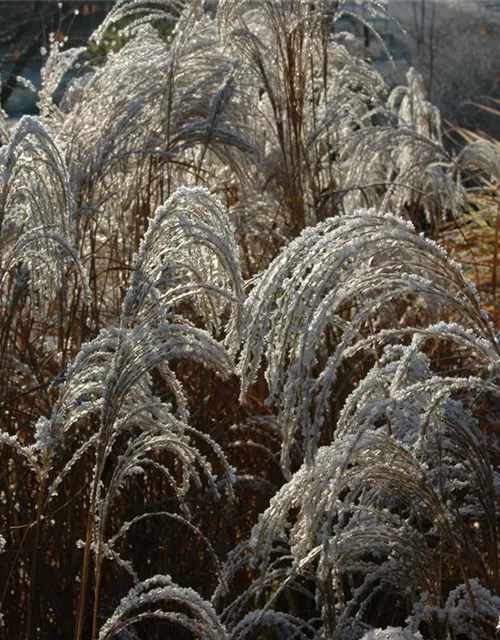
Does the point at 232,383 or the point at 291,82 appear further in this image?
the point at 291,82

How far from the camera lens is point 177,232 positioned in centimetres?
201

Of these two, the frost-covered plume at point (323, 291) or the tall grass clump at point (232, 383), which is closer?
the frost-covered plume at point (323, 291)

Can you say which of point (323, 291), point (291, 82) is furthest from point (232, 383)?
point (323, 291)

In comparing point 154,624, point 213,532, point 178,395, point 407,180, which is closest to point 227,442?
point 213,532

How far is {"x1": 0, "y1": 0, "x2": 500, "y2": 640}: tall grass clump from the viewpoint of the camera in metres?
1.74

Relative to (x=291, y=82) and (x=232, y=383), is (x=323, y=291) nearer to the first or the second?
(x=232, y=383)

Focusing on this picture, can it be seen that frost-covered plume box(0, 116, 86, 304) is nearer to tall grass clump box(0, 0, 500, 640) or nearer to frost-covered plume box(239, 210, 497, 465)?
tall grass clump box(0, 0, 500, 640)

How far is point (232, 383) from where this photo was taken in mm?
3383

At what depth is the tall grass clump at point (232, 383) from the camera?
1.74 metres

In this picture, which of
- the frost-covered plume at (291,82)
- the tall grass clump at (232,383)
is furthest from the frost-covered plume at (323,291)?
the frost-covered plume at (291,82)

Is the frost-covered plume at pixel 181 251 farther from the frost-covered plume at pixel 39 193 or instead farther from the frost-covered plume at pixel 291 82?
the frost-covered plume at pixel 291 82

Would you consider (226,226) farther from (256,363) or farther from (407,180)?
(407,180)

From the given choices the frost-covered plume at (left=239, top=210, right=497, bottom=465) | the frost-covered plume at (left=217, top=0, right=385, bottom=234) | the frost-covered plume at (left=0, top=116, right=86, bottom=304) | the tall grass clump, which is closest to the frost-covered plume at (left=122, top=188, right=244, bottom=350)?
the tall grass clump

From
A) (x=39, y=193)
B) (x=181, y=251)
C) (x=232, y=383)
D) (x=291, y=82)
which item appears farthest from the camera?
(x=291, y=82)
